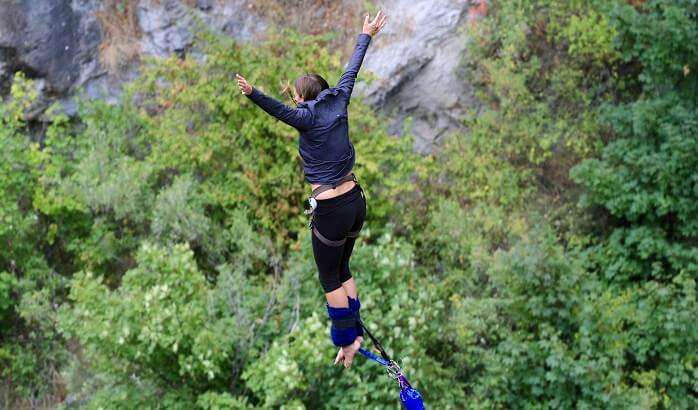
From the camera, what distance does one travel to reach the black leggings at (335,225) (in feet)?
17.4

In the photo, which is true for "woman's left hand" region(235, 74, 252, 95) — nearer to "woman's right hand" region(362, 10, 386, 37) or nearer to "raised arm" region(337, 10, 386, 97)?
"raised arm" region(337, 10, 386, 97)

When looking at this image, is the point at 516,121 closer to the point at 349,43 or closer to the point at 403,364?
the point at 349,43

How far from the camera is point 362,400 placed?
840cm

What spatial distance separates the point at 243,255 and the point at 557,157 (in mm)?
4461

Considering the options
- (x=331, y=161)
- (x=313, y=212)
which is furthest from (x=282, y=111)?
(x=313, y=212)

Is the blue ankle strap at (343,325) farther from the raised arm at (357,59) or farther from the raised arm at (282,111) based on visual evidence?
the raised arm at (357,59)

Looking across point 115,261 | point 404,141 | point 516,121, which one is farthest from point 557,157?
point 115,261

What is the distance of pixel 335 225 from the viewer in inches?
210

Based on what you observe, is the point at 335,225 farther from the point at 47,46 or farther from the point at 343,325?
the point at 47,46

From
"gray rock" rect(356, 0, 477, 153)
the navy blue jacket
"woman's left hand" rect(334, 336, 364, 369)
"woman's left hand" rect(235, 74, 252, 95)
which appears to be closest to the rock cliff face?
"gray rock" rect(356, 0, 477, 153)

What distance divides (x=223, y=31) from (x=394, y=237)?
16.5ft

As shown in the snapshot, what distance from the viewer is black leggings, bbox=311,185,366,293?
5297 millimetres

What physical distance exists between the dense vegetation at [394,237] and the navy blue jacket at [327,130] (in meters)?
3.51

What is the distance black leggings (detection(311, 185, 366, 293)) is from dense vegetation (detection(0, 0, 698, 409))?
2.88 meters
